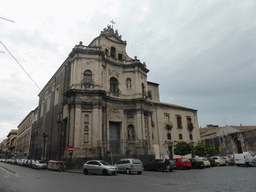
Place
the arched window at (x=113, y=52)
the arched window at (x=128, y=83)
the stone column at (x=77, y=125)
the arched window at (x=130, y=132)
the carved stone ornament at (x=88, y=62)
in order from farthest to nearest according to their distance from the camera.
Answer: the arched window at (x=113, y=52) < the arched window at (x=128, y=83) < the arched window at (x=130, y=132) < the carved stone ornament at (x=88, y=62) < the stone column at (x=77, y=125)

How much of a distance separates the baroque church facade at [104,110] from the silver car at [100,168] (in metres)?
4.81

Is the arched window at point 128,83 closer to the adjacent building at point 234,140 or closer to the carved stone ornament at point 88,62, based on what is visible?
the carved stone ornament at point 88,62

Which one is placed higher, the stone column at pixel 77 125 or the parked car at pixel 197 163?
the stone column at pixel 77 125

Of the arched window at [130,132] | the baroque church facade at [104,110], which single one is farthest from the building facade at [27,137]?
the arched window at [130,132]

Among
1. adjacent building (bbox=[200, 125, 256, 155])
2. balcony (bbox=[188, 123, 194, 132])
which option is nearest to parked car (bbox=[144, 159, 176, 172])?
adjacent building (bbox=[200, 125, 256, 155])

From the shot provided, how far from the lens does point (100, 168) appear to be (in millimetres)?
16891

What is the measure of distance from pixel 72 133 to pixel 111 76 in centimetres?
1141

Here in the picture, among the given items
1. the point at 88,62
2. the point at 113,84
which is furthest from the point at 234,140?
the point at 88,62

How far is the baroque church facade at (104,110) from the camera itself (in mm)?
26406

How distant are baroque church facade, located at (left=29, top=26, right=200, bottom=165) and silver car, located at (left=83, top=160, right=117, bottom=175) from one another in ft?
15.8

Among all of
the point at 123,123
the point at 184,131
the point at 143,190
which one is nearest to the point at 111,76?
the point at 123,123

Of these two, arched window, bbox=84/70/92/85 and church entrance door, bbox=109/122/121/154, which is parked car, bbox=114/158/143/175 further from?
arched window, bbox=84/70/92/85

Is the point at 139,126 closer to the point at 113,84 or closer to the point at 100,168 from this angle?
the point at 113,84

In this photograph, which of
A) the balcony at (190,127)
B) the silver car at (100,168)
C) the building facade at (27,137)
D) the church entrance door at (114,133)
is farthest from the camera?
the building facade at (27,137)
